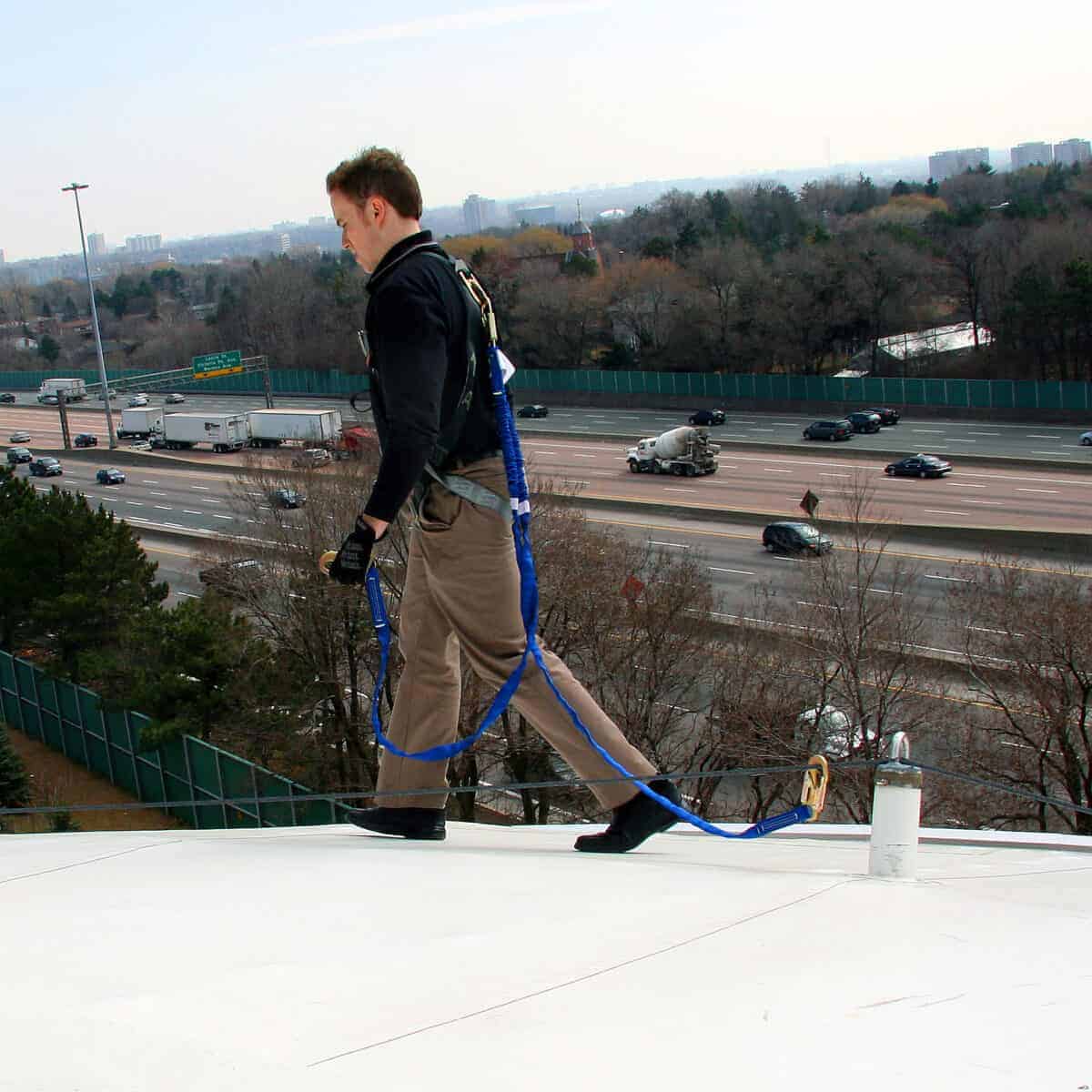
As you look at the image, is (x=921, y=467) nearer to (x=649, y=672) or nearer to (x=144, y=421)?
(x=649, y=672)

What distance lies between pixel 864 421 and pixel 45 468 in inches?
1373

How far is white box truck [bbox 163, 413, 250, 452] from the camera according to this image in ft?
190

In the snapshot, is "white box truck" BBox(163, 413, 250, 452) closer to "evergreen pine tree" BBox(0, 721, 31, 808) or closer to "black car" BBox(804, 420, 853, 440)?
"black car" BBox(804, 420, 853, 440)

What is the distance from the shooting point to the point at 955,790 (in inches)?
666

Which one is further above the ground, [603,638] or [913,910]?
[913,910]

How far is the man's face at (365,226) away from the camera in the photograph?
371cm

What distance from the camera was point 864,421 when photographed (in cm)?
4738

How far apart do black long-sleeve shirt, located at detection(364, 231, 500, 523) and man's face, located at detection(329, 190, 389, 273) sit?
0.04 meters

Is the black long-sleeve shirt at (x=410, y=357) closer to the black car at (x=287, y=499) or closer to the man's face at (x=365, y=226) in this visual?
the man's face at (x=365, y=226)

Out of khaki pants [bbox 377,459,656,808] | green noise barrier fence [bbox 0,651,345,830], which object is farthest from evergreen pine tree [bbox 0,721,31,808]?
khaki pants [bbox 377,459,656,808]

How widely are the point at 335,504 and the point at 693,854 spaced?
754 inches

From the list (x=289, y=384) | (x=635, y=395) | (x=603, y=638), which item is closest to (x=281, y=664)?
(x=603, y=638)

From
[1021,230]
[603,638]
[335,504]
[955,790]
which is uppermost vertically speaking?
[1021,230]

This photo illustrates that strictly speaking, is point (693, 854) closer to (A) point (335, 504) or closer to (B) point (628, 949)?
(B) point (628, 949)
